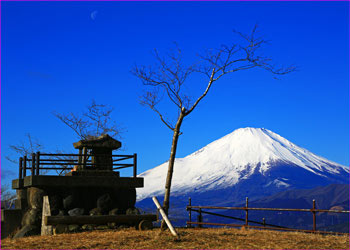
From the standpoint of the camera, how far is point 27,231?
2425cm

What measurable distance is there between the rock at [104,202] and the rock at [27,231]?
→ 317 centimetres

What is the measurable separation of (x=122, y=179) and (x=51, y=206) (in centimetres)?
372

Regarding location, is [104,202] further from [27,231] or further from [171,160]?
[171,160]

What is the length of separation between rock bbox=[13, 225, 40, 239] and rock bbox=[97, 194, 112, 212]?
10.4 ft

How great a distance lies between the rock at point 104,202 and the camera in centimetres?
2519

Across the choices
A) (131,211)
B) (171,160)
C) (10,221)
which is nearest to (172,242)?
(171,160)

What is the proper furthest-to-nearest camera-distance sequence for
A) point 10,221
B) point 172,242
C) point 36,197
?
point 10,221
point 36,197
point 172,242

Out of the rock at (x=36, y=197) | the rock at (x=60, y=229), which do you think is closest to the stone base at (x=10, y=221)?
the rock at (x=36, y=197)

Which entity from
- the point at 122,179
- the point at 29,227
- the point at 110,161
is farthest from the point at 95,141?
the point at 29,227

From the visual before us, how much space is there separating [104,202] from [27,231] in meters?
3.88

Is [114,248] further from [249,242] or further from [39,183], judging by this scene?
[39,183]

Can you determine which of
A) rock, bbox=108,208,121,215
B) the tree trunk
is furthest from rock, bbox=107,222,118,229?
the tree trunk

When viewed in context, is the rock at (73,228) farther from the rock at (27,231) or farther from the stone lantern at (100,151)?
the stone lantern at (100,151)

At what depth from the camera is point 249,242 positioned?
1822 cm
